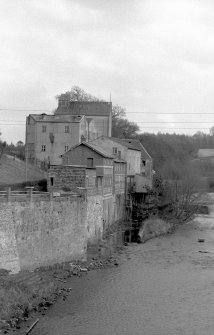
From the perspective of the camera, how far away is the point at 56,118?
5462cm

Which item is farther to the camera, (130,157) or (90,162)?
(130,157)

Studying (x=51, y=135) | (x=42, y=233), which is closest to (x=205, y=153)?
(x=51, y=135)

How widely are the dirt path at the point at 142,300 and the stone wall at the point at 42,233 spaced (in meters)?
2.13

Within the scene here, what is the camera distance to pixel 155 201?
160 feet

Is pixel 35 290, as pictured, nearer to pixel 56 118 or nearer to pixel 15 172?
pixel 15 172

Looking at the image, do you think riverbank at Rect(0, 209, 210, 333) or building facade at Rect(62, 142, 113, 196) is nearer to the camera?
riverbank at Rect(0, 209, 210, 333)

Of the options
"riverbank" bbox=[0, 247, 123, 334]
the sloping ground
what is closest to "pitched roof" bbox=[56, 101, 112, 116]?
the sloping ground

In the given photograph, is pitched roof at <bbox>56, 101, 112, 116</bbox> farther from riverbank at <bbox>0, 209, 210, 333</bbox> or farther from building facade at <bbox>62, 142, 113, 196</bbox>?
riverbank at <bbox>0, 209, 210, 333</bbox>

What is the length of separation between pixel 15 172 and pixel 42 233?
68.4 ft

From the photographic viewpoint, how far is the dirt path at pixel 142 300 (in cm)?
1870

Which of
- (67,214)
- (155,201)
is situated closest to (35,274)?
(67,214)

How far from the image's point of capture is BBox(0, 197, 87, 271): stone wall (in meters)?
22.1

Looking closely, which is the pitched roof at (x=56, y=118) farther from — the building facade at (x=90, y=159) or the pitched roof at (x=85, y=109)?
the building facade at (x=90, y=159)

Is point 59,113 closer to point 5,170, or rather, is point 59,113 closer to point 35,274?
point 5,170
